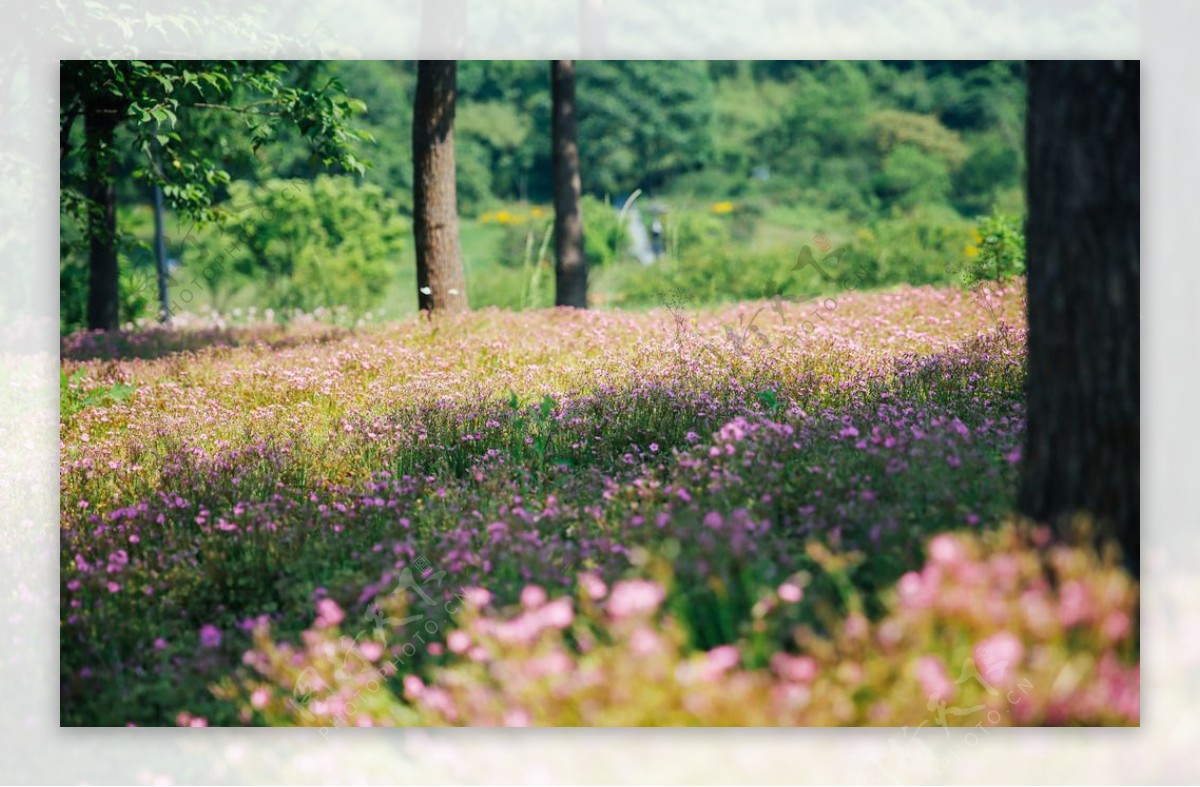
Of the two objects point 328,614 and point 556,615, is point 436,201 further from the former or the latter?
point 556,615

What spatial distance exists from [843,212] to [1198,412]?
17233mm

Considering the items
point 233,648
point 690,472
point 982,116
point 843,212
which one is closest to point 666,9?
point 982,116

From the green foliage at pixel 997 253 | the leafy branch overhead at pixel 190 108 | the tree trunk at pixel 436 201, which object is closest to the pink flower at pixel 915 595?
the green foliage at pixel 997 253

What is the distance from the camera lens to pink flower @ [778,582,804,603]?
3.24 m

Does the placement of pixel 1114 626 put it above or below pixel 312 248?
below

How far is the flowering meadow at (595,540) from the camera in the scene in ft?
10.4

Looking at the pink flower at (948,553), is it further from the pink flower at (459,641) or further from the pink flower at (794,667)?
the pink flower at (459,641)

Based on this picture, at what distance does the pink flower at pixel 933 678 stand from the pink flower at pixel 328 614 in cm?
215

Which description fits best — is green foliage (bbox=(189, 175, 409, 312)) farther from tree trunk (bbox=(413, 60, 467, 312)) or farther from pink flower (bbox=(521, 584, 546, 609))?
pink flower (bbox=(521, 584, 546, 609))

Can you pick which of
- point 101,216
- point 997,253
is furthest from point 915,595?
point 101,216

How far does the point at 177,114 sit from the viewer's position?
6984 millimetres

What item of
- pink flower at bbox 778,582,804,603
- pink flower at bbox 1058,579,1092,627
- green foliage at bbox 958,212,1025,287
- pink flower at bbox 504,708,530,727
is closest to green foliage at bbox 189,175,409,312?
green foliage at bbox 958,212,1025,287

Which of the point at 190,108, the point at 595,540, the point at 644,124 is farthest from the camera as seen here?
the point at 644,124

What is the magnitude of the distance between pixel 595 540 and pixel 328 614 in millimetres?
1099
